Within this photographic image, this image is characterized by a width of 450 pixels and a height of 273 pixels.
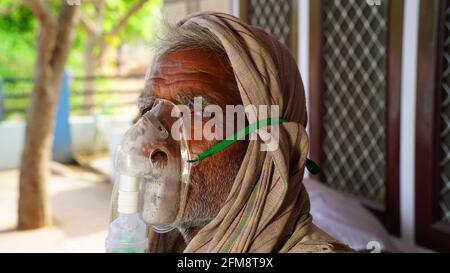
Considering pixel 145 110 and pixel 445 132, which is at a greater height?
pixel 145 110

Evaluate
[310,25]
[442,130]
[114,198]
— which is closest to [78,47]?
[310,25]

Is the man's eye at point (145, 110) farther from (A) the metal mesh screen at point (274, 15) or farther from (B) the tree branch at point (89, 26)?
(B) the tree branch at point (89, 26)

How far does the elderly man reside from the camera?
2.98 feet

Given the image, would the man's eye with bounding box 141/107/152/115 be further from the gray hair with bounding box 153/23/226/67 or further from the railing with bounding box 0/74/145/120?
the railing with bounding box 0/74/145/120

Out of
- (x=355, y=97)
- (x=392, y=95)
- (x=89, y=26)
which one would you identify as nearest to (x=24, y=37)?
(x=89, y=26)

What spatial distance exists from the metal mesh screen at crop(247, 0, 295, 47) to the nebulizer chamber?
2186 mm

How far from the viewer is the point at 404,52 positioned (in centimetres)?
237

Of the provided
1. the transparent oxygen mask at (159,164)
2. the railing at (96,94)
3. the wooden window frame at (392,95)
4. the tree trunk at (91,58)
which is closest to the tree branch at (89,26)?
the tree trunk at (91,58)

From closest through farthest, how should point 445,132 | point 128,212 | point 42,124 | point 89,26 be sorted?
point 128,212 → point 445,132 → point 42,124 → point 89,26

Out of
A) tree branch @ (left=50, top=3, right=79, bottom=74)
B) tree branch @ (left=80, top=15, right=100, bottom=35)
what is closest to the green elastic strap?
tree branch @ (left=50, top=3, right=79, bottom=74)

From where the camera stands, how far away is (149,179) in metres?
0.87

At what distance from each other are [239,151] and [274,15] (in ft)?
7.68

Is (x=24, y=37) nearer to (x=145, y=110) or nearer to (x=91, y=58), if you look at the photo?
(x=91, y=58)

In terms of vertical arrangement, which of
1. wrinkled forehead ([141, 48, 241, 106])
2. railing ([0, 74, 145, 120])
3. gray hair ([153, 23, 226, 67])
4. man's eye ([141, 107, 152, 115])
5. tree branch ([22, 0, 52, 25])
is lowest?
railing ([0, 74, 145, 120])
